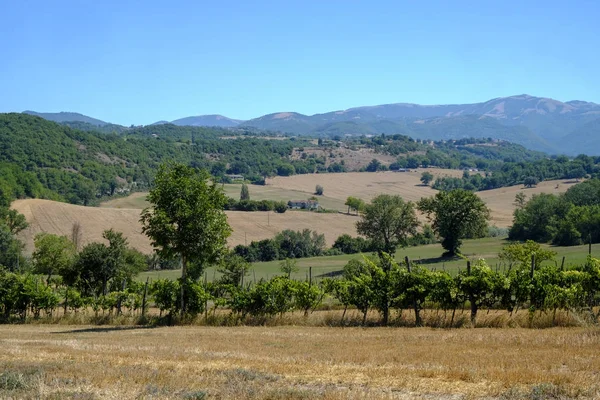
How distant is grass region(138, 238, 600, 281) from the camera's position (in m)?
→ 72.6

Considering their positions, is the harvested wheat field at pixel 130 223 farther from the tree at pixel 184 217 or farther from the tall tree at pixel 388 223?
the tree at pixel 184 217

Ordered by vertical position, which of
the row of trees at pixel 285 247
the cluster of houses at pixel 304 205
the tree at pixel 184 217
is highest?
the tree at pixel 184 217

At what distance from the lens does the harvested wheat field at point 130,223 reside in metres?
105

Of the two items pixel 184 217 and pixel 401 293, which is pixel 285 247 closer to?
pixel 184 217

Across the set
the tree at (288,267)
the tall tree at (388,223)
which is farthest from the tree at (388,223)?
the tree at (288,267)

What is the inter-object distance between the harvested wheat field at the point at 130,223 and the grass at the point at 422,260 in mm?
16134

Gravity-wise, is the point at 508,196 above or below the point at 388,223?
above

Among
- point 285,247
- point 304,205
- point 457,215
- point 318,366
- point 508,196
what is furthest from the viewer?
point 508,196

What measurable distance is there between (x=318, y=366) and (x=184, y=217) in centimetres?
1736

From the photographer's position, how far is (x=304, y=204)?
157875 millimetres

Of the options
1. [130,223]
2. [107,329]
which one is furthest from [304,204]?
[107,329]

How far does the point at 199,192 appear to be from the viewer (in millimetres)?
31344

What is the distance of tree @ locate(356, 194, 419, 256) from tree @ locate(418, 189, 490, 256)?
3634 millimetres

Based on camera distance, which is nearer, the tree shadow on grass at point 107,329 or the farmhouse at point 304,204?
the tree shadow on grass at point 107,329
